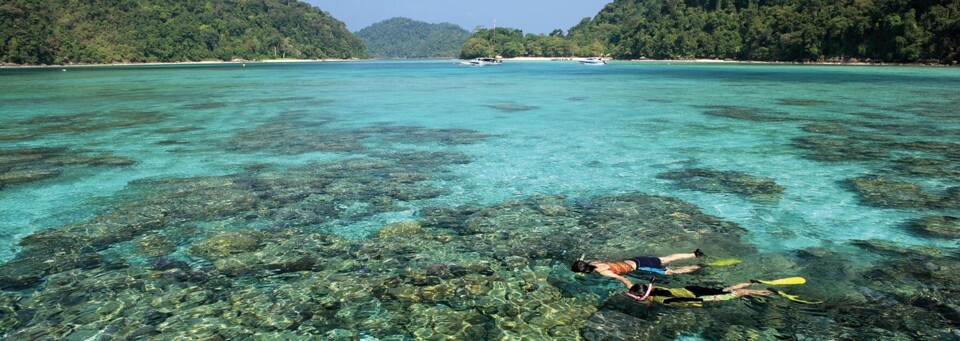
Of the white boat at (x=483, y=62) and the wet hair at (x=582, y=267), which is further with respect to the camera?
the white boat at (x=483, y=62)

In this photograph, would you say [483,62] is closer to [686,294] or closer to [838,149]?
[838,149]

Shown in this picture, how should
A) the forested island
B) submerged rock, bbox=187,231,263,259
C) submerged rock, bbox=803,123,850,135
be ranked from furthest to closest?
the forested island → submerged rock, bbox=803,123,850,135 → submerged rock, bbox=187,231,263,259

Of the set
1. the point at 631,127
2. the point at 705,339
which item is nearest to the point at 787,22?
the point at 631,127

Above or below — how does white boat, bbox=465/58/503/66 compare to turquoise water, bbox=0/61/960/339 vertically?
above

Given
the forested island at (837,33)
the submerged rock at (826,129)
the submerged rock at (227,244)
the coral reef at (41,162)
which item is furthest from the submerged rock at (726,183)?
the forested island at (837,33)

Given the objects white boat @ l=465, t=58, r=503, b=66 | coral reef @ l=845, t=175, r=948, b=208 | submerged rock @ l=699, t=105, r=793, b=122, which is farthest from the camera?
white boat @ l=465, t=58, r=503, b=66

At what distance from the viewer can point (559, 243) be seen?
982 cm

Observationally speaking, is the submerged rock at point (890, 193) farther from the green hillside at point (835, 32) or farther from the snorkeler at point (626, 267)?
the green hillside at point (835, 32)

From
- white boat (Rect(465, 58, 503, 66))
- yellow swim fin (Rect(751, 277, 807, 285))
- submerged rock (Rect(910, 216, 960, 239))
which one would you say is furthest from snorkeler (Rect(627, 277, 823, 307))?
white boat (Rect(465, 58, 503, 66))

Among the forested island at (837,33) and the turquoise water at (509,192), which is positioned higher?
the forested island at (837,33)

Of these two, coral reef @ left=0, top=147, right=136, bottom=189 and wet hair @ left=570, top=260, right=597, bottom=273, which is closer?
wet hair @ left=570, top=260, right=597, bottom=273

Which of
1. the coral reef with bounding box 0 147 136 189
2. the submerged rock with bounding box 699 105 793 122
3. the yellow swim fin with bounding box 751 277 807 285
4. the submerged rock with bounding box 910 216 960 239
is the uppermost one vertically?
the submerged rock with bounding box 699 105 793 122

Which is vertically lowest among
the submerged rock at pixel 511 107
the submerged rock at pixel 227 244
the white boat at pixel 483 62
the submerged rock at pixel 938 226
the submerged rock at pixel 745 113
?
the submerged rock at pixel 938 226

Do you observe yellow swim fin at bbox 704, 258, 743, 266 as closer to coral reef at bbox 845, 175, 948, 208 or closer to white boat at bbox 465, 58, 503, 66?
coral reef at bbox 845, 175, 948, 208
